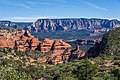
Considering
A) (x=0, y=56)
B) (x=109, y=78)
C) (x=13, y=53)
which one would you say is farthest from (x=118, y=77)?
(x=13, y=53)

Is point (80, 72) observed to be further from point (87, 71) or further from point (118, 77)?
point (118, 77)

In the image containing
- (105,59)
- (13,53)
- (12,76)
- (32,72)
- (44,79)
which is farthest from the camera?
(13,53)

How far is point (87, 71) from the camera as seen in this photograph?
10650 cm

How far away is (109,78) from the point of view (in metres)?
108

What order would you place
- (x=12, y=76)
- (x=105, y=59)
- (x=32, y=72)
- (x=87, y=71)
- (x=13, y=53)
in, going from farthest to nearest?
(x=13, y=53) → (x=105, y=59) → (x=32, y=72) → (x=87, y=71) → (x=12, y=76)

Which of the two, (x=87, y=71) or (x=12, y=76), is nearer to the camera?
(x=12, y=76)

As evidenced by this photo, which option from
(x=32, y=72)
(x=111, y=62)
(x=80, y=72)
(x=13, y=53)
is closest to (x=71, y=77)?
(x=80, y=72)

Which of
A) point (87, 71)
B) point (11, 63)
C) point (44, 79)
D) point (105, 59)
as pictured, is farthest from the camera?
point (105, 59)

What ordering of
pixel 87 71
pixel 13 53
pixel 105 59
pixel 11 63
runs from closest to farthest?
pixel 87 71
pixel 11 63
pixel 105 59
pixel 13 53

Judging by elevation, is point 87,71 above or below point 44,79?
above

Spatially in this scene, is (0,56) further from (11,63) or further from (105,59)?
(105,59)

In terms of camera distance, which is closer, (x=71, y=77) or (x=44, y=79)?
(x=71, y=77)

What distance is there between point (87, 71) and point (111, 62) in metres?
53.9

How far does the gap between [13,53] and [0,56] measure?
20.6 m
